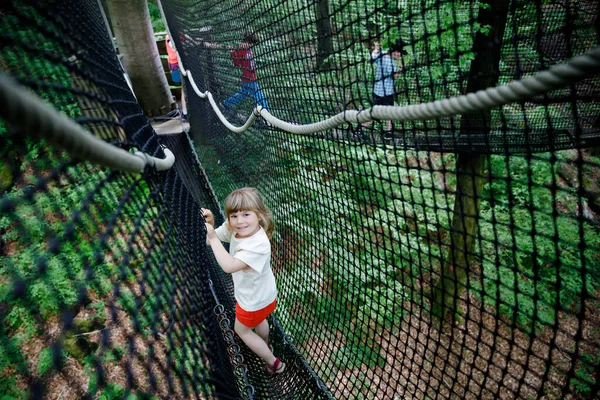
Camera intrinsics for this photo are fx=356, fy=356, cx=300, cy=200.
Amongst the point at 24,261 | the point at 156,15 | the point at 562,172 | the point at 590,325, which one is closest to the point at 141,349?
the point at 24,261

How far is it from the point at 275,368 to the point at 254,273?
1.95 ft

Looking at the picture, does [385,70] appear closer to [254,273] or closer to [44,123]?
[254,273]

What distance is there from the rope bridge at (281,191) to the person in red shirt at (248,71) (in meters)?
0.04

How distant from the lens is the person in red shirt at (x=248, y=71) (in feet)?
6.76

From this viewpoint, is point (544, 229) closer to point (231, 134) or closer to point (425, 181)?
point (425, 181)

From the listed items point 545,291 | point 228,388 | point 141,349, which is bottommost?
point 545,291

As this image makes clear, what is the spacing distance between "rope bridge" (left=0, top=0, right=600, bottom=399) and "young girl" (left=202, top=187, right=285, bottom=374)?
0.12 metres

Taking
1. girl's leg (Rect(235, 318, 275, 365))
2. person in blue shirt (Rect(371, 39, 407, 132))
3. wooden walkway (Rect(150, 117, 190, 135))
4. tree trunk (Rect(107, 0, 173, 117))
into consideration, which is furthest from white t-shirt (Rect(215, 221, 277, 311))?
tree trunk (Rect(107, 0, 173, 117))

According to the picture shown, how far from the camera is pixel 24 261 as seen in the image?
108 inches

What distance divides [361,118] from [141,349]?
2.21 meters

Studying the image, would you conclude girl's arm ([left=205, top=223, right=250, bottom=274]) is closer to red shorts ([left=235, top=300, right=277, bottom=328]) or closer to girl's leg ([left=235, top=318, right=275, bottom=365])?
red shorts ([left=235, top=300, right=277, bottom=328])

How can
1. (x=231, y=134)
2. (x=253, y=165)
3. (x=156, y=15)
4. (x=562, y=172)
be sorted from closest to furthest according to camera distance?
(x=253, y=165), (x=231, y=134), (x=562, y=172), (x=156, y=15)

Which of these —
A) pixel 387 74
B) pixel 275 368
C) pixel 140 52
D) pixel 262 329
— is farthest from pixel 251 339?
pixel 140 52

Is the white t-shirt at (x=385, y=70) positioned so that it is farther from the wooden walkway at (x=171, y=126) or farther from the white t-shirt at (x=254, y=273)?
the wooden walkway at (x=171, y=126)
